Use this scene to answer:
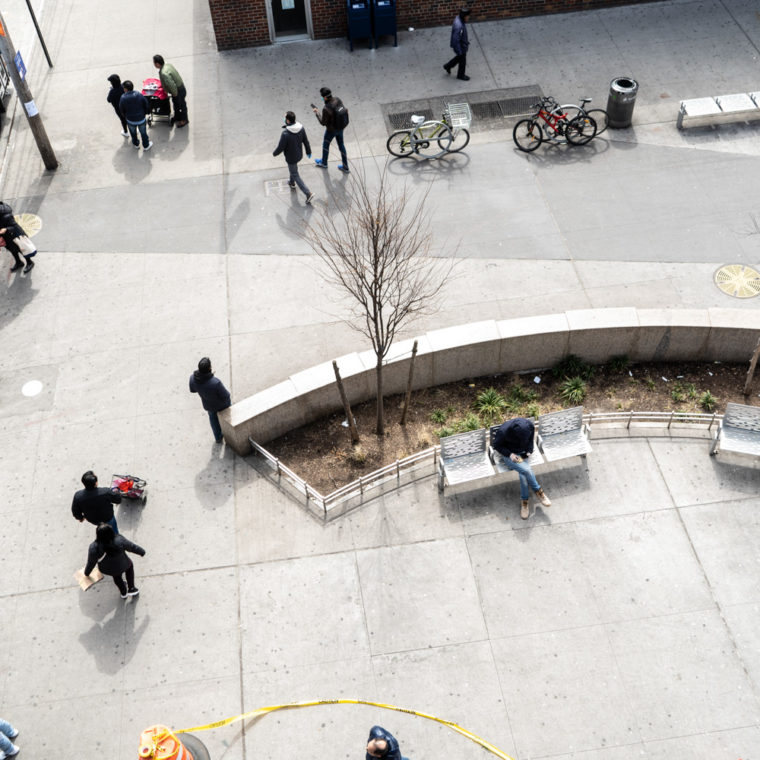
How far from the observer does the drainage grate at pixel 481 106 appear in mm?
15203

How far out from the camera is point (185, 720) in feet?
28.0

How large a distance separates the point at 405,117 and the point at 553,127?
2667 millimetres

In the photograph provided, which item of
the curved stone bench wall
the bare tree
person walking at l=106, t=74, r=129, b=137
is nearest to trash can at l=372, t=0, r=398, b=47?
the bare tree

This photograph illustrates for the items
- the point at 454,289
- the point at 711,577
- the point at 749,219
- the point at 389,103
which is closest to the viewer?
the point at 711,577

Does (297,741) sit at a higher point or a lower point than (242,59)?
lower

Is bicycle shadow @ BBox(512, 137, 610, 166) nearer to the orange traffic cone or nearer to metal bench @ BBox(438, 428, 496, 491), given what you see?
metal bench @ BBox(438, 428, 496, 491)

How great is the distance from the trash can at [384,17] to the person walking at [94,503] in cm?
1107

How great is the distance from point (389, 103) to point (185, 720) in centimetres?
1118

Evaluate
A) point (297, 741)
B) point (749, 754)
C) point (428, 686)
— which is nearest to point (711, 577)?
point (749, 754)

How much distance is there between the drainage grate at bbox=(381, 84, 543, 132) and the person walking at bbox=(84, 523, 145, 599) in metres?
9.14

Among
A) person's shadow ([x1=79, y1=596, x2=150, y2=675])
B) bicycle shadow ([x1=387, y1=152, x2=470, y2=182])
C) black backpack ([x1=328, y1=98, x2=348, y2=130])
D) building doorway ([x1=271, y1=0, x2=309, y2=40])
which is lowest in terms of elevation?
person's shadow ([x1=79, y1=596, x2=150, y2=675])

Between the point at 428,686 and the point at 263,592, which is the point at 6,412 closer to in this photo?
the point at 263,592

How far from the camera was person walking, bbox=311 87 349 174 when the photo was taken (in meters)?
13.4

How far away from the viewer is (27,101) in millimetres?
13602
